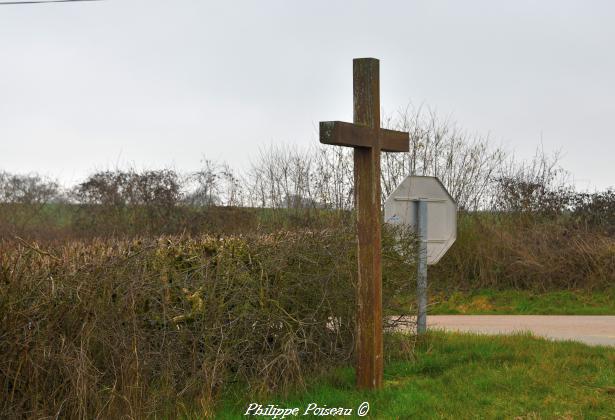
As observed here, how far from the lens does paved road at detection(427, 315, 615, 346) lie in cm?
1153

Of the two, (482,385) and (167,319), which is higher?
(167,319)

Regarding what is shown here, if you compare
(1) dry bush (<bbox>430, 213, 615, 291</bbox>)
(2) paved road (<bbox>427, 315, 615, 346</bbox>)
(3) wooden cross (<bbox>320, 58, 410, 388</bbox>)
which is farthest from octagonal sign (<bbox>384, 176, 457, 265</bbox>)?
(1) dry bush (<bbox>430, 213, 615, 291</bbox>)

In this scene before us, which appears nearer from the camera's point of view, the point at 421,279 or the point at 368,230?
the point at 368,230

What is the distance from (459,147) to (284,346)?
1603 cm

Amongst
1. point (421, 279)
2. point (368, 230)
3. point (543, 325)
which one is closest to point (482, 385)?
point (368, 230)

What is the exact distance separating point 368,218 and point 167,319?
6.50 feet

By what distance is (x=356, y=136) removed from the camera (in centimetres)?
721

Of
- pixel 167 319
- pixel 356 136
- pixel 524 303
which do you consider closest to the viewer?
pixel 167 319

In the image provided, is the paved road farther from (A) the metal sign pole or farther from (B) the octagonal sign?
(B) the octagonal sign

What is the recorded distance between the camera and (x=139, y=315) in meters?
6.70

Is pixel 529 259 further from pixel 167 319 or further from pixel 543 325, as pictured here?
pixel 167 319

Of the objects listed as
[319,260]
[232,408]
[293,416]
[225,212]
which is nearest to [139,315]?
[232,408]

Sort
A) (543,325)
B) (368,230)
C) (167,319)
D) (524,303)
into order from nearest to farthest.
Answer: (167,319)
(368,230)
(543,325)
(524,303)

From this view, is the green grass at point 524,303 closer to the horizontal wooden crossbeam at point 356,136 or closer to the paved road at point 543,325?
the paved road at point 543,325
